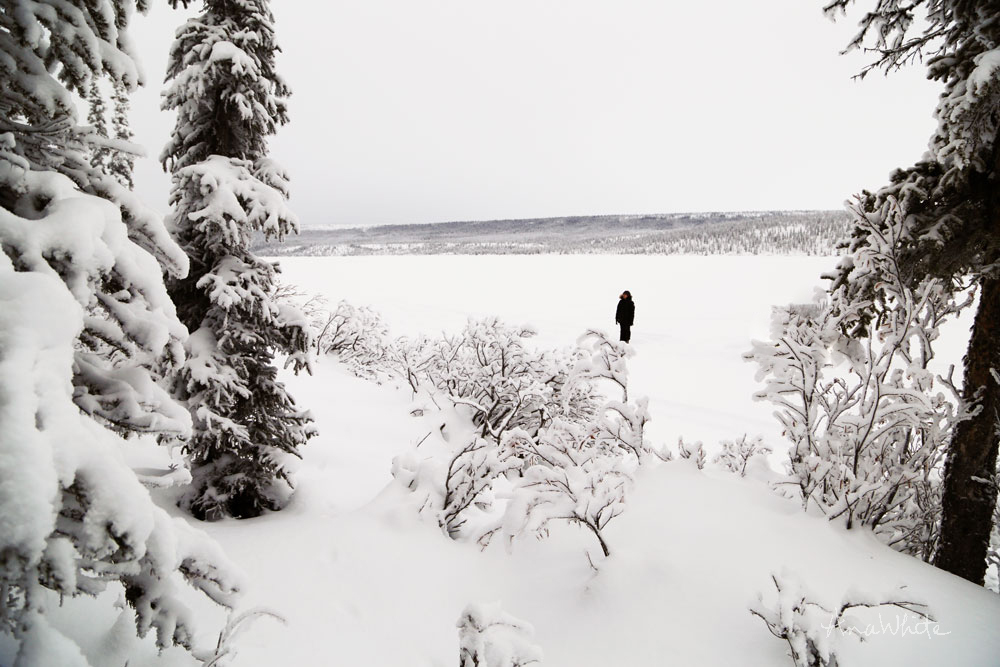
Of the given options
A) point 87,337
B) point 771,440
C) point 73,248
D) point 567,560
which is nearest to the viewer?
point 73,248

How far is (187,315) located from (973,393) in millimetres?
6216

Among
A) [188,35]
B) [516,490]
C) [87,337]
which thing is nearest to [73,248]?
[87,337]

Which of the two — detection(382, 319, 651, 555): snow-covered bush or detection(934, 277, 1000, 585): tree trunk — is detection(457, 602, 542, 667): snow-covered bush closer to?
detection(382, 319, 651, 555): snow-covered bush

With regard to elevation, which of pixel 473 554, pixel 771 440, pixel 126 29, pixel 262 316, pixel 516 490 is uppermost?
pixel 126 29

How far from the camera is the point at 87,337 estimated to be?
1.80 m

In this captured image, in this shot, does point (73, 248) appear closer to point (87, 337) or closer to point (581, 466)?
point (87, 337)

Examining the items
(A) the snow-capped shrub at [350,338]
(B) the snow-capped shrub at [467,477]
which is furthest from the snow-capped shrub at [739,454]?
(A) the snow-capped shrub at [350,338]

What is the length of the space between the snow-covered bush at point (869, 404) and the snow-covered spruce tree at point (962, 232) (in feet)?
0.61

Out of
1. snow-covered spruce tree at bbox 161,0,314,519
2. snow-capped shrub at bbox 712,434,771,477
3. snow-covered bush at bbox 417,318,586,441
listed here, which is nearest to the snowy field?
snow-covered spruce tree at bbox 161,0,314,519

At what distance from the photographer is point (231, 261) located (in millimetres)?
4066

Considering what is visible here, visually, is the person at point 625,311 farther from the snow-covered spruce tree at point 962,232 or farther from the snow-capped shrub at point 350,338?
the snow-covered spruce tree at point 962,232

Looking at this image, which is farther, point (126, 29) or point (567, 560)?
point (567, 560)

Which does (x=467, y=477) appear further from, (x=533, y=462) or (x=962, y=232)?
A: (x=962, y=232)

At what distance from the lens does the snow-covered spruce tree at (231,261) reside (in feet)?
12.4
